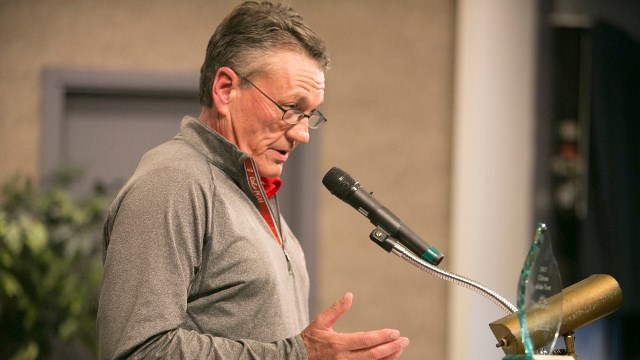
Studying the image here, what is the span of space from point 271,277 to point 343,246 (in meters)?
2.37

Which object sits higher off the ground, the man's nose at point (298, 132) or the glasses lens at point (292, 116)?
the glasses lens at point (292, 116)

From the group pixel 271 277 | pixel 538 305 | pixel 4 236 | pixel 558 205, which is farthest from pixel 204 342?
pixel 558 205

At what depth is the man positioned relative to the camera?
1.25 m

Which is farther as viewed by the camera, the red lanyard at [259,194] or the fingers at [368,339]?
the red lanyard at [259,194]

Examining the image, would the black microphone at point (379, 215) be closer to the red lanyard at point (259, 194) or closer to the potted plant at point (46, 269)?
the red lanyard at point (259, 194)

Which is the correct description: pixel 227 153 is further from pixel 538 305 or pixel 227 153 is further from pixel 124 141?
pixel 124 141

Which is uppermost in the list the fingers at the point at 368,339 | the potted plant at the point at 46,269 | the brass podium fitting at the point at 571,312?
the brass podium fitting at the point at 571,312

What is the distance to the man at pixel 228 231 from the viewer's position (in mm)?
1250

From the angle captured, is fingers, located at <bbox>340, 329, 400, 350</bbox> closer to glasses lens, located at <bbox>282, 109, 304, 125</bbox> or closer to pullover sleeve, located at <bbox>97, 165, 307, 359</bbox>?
pullover sleeve, located at <bbox>97, 165, 307, 359</bbox>

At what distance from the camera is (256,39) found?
1.52 metres

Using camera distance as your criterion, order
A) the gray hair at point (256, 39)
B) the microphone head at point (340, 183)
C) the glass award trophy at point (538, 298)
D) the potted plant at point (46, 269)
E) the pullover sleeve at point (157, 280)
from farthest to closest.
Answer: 1. the potted plant at point (46, 269)
2. the gray hair at point (256, 39)
3. the microphone head at point (340, 183)
4. the pullover sleeve at point (157, 280)
5. the glass award trophy at point (538, 298)

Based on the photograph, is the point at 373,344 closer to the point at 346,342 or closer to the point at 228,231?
the point at 346,342

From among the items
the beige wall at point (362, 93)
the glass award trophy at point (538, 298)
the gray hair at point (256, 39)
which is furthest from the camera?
the beige wall at point (362, 93)

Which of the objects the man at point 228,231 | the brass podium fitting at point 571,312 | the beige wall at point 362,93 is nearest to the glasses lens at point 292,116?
the man at point 228,231
